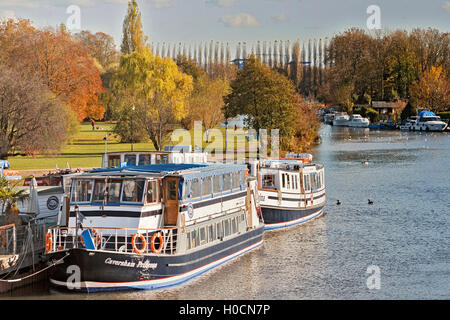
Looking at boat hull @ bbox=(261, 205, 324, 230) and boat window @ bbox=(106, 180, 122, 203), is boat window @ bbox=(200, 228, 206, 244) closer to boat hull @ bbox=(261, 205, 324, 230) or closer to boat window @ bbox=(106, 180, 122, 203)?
boat window @ bbox=(106, 180, 122, 203)

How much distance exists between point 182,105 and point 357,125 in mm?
83113

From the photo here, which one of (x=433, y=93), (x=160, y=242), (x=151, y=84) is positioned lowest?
(x=160, y=242)

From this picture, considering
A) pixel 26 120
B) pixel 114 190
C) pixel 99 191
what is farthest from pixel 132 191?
pixel 26 120

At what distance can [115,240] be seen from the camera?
30.0 m

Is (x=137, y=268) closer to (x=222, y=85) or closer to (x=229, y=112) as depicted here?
(x=229, y=112)

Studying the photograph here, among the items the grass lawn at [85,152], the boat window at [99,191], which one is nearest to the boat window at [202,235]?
the boat window at [99,191]

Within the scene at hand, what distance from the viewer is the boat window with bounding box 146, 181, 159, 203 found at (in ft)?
102

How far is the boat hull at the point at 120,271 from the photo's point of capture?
29031mm

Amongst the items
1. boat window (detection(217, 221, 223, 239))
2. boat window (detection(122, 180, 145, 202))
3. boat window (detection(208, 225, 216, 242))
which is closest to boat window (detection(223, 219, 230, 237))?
boat window (detection(217, 221, 223, 239))

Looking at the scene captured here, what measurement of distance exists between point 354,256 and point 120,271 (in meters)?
14.2

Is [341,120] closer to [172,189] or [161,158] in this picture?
[161,158]

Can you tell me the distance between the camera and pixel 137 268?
98.1 feet

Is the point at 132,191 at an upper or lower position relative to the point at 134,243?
upper

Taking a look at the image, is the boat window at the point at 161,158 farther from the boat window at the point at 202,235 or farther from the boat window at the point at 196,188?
the boat window at the point at 202,235
